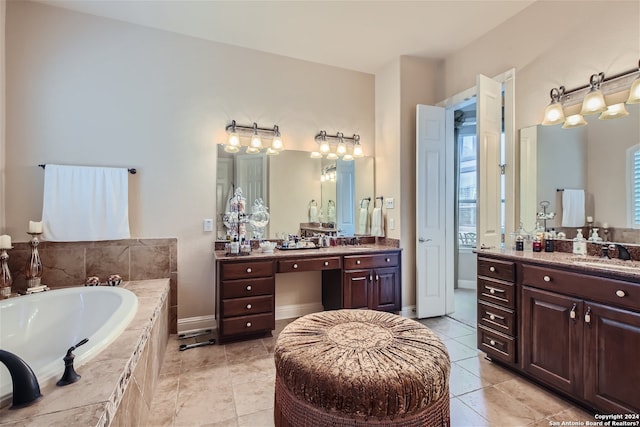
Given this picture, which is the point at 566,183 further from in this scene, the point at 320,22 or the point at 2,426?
the point at 2,426

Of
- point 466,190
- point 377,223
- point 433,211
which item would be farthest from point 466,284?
point 377,223

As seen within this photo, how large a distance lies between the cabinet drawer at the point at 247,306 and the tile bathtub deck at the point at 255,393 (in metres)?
0.31

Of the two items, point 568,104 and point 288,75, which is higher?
point 288,75

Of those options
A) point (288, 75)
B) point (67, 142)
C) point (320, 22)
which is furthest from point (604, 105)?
point (67, 142)

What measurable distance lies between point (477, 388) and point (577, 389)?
0.56 metres

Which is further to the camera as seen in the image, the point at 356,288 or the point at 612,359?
the point at 356,288

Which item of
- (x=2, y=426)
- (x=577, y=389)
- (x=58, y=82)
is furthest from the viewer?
(x=58, y=82)

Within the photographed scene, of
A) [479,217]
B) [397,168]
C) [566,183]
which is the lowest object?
[479,217]

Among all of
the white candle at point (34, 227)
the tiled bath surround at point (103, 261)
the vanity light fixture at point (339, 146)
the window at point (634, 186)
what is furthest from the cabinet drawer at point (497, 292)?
the white candle at point (34, 227)

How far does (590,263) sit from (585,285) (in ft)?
0.64

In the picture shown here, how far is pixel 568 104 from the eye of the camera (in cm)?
235

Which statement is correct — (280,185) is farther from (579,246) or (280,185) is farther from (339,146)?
(579,246)

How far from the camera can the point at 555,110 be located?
2336mm

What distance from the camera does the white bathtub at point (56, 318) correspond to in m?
1.85
